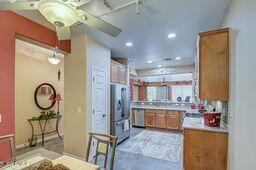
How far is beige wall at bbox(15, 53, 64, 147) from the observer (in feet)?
13.7

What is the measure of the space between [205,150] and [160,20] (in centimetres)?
221

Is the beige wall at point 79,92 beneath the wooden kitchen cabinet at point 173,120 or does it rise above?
above

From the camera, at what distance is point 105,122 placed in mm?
3883

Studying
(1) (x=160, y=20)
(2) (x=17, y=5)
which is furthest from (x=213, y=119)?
(2) (x=17, y=5)

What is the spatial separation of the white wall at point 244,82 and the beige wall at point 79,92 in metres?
2.60

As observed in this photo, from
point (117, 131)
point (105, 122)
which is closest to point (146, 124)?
point (117, 131)

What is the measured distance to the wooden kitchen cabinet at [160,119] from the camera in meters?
6.11

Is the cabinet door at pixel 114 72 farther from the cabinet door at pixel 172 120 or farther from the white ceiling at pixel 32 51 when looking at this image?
the cabinet door at pixel 172 120

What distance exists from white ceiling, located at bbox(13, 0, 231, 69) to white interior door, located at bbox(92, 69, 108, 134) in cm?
86

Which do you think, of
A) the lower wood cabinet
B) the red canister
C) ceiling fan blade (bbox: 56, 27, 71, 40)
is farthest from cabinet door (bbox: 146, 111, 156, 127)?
ceiling fan blade (bbox: 56, 27, 71, 40)

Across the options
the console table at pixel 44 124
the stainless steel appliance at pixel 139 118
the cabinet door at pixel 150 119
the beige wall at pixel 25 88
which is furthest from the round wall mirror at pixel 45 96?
the cabinet door at pixel 150 119

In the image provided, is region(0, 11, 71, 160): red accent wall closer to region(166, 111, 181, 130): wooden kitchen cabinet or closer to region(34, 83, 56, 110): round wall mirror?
region(34, 83, 56, 110): round wall mirror

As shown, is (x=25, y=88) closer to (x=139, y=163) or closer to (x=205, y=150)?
(x=139, y=163)

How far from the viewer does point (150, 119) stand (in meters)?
6.38
